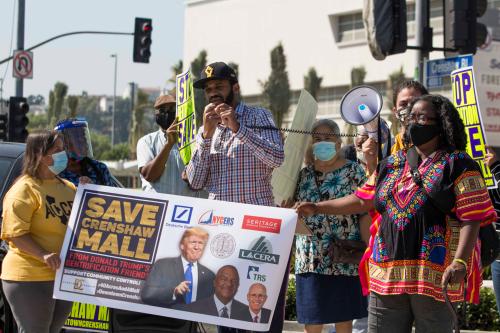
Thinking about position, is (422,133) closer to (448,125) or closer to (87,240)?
(448,125)

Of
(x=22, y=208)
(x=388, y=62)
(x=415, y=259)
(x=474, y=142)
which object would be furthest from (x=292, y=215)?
(x=388, y=62)

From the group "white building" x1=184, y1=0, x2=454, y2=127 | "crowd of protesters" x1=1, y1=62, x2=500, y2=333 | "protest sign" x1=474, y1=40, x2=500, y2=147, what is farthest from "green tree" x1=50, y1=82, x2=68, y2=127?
"crowd of protesters" x1=1, y1=62, x2=500, y2=333

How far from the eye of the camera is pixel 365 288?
5.15m

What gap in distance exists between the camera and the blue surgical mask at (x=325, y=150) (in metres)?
6.55

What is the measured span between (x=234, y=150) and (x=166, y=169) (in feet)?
5.31

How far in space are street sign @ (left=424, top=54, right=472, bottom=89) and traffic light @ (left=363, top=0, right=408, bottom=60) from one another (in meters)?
0.49

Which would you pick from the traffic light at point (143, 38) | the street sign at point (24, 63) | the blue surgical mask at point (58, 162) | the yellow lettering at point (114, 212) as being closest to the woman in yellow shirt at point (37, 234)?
the blue surgical mask at point (58, 162)

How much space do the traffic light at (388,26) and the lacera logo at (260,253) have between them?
5.77 meters

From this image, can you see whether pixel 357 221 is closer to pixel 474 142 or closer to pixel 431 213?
pixel 474 142

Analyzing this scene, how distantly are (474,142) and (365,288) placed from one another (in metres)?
1.98

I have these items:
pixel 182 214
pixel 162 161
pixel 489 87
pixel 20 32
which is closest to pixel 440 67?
pixel 162 161

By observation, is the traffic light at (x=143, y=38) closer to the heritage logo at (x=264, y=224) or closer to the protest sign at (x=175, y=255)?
the protest sign at (x=175, y=255)

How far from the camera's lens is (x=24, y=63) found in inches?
945

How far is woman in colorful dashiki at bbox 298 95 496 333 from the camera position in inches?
184
